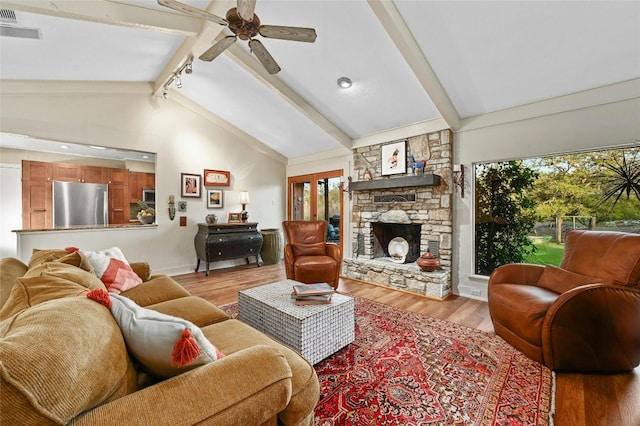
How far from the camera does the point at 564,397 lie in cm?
164

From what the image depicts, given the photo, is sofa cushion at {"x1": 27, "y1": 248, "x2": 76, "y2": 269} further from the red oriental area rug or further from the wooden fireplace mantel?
the wooden fireplace mantel

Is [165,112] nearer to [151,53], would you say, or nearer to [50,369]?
[151,53]

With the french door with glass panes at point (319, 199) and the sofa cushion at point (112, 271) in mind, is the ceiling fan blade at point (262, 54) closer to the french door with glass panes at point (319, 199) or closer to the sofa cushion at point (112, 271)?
the sofa cushion at point (112, 271)

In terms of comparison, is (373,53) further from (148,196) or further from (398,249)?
(148,196)

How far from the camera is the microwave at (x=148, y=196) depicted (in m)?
4.93

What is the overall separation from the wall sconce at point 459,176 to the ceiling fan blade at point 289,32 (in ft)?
8.39

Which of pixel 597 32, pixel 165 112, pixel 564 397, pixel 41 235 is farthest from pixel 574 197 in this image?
pixel 41 235

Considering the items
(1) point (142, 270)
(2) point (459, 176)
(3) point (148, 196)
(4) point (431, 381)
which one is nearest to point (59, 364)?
(4) point (431, 381)

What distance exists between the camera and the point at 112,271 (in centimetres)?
200

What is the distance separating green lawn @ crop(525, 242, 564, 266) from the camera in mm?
3148

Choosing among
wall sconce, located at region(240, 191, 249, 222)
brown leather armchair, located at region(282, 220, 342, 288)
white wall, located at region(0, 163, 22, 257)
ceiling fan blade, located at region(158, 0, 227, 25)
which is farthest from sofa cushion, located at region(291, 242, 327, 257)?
white wall, located at region(0, 163, 22, 257)

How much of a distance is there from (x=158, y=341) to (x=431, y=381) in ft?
5.59

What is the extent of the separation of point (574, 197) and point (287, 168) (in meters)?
4.96

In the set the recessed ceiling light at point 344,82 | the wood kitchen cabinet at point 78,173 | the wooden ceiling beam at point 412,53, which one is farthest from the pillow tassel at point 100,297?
the wood kitchen cabinet at point 78,173
